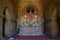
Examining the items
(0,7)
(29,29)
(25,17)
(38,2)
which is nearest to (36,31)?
(29,29)

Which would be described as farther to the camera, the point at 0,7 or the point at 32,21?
the point at 32,21

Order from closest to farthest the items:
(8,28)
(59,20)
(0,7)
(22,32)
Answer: (0,7)
(59,20)
(8,28)
(22,32)

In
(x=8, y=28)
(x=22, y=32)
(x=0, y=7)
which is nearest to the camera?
(x=0, y=7)

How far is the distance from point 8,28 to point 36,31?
3.69 meters

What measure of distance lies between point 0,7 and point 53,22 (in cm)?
515

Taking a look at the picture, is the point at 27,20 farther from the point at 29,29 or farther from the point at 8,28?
the point at 8,28

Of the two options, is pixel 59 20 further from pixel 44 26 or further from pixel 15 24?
pixel 15 24

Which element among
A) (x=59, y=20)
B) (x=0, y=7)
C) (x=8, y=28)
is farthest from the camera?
(x=8, y=28)

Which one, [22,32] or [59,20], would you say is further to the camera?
[22,32]

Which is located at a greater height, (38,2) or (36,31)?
(38,2)

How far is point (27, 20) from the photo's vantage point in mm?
17703

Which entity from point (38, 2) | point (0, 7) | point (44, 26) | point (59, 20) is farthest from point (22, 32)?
point (0, 7)

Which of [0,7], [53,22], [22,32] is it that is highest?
[0,7]

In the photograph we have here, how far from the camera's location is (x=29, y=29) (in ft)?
56.9
